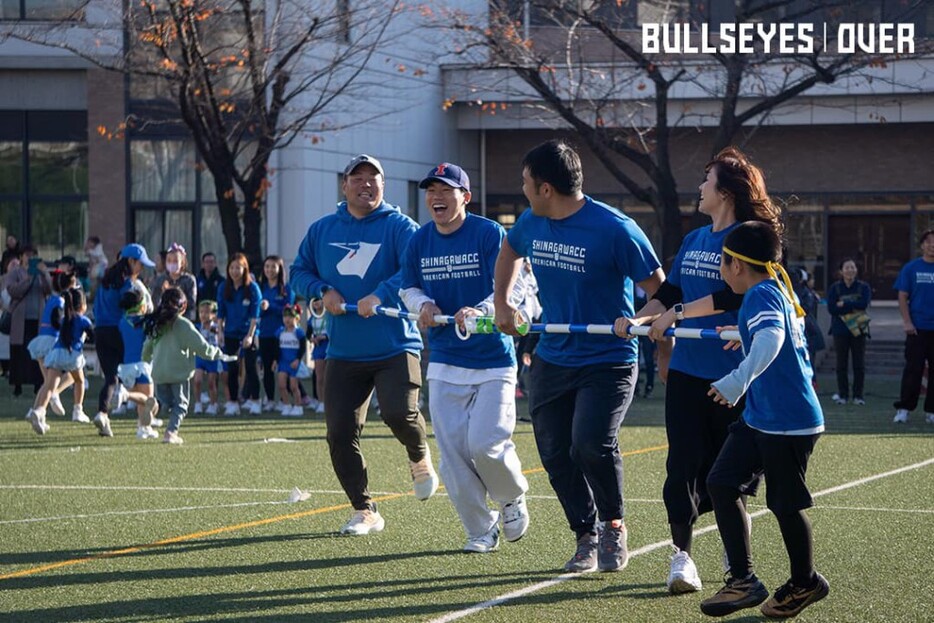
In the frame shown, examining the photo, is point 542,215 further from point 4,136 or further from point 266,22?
point 4,136

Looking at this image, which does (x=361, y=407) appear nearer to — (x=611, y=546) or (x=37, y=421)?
(x=611, y=546)

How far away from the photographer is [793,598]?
638 cm

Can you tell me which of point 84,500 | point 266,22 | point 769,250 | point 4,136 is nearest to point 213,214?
point 4,136

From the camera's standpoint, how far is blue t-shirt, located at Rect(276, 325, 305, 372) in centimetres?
1970

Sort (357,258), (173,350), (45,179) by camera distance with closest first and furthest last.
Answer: (357,258) → (173,350) → (45,179)

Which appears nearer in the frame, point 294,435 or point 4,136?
point 294,435

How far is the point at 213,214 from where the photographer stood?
33469 millimetres

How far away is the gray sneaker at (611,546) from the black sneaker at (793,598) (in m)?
1.27

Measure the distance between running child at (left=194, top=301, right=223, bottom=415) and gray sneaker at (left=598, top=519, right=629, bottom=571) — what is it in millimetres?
12609

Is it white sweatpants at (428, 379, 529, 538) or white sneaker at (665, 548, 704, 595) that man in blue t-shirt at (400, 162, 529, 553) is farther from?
white sneaker at (665, 548, 704, 595)

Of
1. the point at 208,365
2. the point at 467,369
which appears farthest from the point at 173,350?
the point at 467,369

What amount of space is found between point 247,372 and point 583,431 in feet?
42.4

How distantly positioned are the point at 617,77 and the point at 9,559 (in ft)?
81.2

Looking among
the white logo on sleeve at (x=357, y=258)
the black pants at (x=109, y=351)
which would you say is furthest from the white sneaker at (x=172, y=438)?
the white logo on sleeve at (x=357, y=258)
